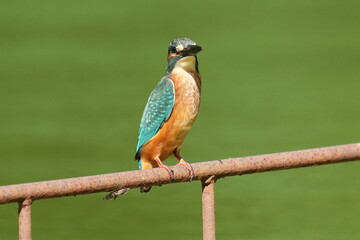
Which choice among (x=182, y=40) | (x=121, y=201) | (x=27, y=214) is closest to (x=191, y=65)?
(x=182, y=40)

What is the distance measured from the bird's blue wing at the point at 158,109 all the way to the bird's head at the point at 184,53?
0.08m

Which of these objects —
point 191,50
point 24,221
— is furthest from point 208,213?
point 191,50

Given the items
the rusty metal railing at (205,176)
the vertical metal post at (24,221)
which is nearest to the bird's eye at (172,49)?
the rusty metal railing at (205,176)

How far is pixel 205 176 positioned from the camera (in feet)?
8.78

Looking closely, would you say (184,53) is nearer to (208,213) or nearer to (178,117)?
(178,117)

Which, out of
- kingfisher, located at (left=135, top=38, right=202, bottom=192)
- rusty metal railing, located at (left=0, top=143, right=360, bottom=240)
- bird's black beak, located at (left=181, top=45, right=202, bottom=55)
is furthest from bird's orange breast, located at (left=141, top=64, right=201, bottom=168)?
rusty metal railing, located at (left=0, top=143, right=360, bottom=240)

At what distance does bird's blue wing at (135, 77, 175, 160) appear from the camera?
4.02m

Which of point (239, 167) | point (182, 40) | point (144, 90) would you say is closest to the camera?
point (239, 167)

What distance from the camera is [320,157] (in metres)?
2.71

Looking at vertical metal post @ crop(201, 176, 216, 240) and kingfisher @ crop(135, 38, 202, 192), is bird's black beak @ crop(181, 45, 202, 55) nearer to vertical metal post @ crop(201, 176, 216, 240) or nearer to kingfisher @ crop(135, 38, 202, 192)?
kingfisher @ crop(135, 38, 202, 192)

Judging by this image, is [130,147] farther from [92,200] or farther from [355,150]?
[355,150]

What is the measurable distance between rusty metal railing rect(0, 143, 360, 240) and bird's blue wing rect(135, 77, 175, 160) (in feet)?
4.28

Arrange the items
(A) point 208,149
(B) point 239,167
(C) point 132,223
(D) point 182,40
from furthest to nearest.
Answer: (A) point 208,149, (C) point 132,223, (D) point 182,40, (B) point 239,167

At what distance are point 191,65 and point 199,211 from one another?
205cm
